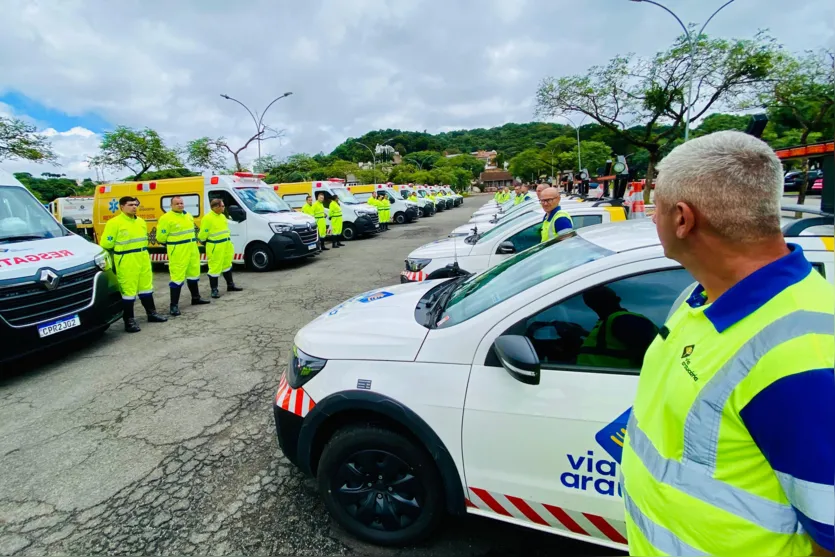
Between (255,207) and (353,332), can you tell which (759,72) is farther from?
(353,332)

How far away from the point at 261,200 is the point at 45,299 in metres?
6.64

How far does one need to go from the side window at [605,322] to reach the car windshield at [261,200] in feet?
31.0

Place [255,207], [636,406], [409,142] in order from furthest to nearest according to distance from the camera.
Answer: [409,142]
[255,207]
[636,406]

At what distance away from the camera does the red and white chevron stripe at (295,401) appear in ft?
7.36

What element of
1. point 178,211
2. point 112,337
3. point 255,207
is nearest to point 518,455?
point 112,337

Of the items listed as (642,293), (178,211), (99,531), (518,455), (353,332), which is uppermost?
(178,211)

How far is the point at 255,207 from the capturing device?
1032 cm

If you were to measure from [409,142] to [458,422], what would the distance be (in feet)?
439

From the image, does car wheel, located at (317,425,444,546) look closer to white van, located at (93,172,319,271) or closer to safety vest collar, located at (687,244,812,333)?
safety vest collar, located at (687,244,812,333)

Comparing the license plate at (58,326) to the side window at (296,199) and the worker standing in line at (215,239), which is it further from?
the side window at (296,199)

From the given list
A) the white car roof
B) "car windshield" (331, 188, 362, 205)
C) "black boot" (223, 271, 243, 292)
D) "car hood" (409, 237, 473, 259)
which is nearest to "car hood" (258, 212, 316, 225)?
"black boot" (223, 271, 243, 292)

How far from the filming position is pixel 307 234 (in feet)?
35.3

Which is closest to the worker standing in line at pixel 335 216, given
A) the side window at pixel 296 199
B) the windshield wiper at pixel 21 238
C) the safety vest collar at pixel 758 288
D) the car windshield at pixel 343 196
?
the side window at pixel 296 199

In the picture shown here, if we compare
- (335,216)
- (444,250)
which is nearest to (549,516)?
(444,250)
